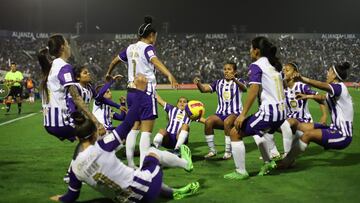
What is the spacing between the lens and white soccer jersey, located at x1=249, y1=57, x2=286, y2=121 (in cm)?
733

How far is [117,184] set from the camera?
545cm

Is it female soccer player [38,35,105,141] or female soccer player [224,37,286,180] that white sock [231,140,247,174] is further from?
female soccer player [38,35,105,141]

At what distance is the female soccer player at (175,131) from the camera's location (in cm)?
948

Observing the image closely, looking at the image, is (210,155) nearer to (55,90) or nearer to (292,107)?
(292,107)

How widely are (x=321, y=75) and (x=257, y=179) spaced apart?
159 feet

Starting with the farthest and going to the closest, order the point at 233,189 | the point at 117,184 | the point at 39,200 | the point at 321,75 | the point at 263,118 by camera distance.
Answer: the point at 321,75 → the point at 263,118 → the point at 233,189 → the point at 39,200 → the point at 117,184

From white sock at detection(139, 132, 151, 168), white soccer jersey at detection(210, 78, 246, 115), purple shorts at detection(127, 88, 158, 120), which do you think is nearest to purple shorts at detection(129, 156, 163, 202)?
white sock at detection(139, 132, 151, 168)

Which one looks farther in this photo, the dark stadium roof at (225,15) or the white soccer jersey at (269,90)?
the dark stadium roof at (225,15)

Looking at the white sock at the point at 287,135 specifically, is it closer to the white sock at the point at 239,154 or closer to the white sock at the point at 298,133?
the white sock at the point at 298,133

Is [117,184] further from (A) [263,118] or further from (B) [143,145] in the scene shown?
(A) [263,118]

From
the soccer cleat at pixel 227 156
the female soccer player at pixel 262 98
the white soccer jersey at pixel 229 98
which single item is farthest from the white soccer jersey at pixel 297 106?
the female soccer player at pixel 262 98

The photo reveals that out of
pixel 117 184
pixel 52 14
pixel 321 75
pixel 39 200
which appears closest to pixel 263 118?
pixel 117 184

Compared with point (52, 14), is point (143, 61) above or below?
below

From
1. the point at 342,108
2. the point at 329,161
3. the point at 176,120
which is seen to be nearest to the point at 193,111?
the point at 176,120
